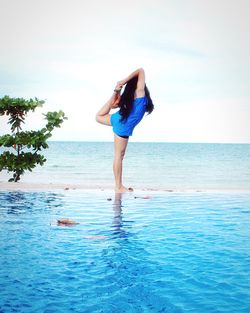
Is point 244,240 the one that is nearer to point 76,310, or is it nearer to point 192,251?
point 192,251

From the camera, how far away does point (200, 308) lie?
2.78m

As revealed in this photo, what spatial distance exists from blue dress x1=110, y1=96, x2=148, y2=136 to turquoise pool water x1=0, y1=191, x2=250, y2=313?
199 centimetres

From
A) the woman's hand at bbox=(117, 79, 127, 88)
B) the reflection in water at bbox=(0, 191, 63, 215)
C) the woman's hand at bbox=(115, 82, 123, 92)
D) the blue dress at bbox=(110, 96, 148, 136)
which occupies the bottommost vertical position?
the reflection in water at bbox=(0, 191, 63, 215)

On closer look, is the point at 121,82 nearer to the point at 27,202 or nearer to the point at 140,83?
the point at 140,83

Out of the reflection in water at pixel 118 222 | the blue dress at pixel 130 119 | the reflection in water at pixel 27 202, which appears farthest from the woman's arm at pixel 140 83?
the reflection in water at pixel 27 202

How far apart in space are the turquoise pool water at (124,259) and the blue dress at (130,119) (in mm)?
1989

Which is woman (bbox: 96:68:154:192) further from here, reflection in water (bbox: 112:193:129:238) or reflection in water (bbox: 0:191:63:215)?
reflection in water (bbox: 0:191:63:215)

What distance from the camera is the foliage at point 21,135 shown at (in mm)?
12992

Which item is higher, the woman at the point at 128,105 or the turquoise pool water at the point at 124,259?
the woman at the point at 128,105

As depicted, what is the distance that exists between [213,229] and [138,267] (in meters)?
2.15

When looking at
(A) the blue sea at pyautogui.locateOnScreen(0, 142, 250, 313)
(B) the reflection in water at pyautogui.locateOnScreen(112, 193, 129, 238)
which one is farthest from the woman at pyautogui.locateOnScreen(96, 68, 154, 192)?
(A) the blue sea at pyautogui.locateOnScreen(0, 142, 250, 313)

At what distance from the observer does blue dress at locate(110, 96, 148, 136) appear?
8.38 meters

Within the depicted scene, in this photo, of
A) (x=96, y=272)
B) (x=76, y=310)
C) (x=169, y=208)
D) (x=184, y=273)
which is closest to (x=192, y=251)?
(x=184, y=273)

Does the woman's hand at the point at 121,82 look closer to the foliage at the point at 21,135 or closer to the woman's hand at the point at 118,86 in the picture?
the woman's hand at the point at 118,86
